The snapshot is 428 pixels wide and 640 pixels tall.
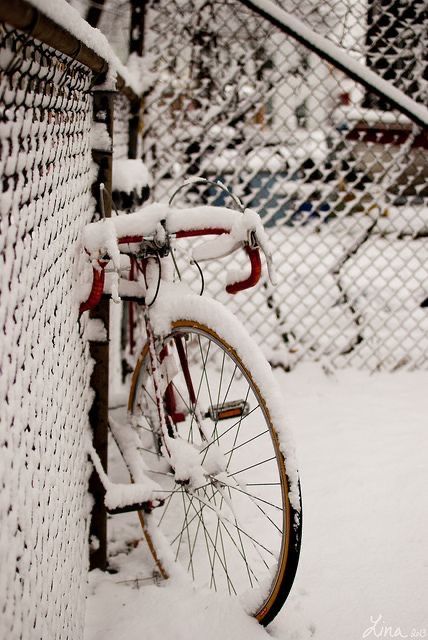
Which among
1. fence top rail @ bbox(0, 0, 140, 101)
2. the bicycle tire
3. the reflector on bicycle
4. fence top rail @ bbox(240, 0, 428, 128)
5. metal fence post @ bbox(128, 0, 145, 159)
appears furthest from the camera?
metal fence post @ bbox(128, 0, 145, 159)

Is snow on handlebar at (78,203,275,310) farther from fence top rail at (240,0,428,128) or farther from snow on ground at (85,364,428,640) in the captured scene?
fence top rail at (240,0,428,128)

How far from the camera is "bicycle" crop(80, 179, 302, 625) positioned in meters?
1.38

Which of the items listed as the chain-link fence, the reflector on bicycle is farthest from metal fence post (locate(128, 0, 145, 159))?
the reflector on bicycle

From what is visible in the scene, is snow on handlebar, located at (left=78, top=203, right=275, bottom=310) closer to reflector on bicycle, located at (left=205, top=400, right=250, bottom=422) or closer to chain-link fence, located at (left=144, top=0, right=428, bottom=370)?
reflector on bicycle, located at (left=205, top=400, right=250, bottom=422)

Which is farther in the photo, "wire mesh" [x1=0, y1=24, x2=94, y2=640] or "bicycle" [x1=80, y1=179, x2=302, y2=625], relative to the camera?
"bicycle" [x1=80, y1=179, x2=302, y2=625]

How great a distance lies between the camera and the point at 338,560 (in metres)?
1.78

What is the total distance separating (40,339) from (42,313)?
2.1 inches

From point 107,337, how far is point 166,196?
67.5 inches

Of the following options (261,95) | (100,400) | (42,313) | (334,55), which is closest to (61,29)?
(42,313)

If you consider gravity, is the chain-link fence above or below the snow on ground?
above

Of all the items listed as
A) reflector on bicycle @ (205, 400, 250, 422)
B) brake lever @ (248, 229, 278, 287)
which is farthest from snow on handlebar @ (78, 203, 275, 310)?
reflector on bicycle @ (205, 400, 250, 422)

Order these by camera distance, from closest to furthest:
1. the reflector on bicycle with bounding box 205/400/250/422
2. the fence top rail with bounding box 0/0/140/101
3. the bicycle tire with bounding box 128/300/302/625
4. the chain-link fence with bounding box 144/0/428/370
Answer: the fence top rail with bounding box 0/0/140/101, the bicycle tire with bounding box 128/300/302/625, the reflector on bicycle with bounding box 205/400/250/422, the chain-link fence with bounding box 144/0/428/370

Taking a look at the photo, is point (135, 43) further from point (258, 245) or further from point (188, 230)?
point (258, 245)

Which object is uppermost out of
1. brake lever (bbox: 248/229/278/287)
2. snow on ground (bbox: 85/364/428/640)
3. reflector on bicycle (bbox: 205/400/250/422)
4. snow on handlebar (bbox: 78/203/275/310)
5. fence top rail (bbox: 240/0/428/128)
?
fence top rail (bbox: 240/0/428/128)
